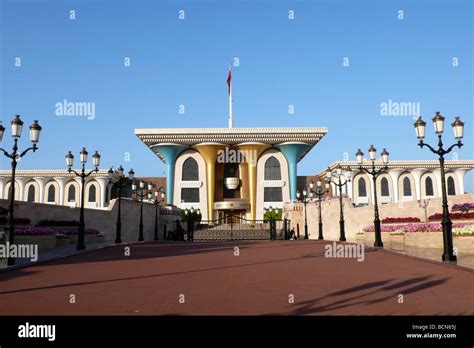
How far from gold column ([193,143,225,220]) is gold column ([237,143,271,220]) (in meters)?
3.89

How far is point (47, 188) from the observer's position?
222ft

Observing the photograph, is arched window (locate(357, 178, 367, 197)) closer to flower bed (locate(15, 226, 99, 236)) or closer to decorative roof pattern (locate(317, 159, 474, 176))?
decorative roof pattern (locate(317, 159, 474, 176))

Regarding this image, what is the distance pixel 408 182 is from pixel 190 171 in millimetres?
38913

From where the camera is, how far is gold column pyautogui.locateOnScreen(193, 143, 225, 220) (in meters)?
57.1

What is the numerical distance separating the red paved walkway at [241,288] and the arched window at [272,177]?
45348 mm

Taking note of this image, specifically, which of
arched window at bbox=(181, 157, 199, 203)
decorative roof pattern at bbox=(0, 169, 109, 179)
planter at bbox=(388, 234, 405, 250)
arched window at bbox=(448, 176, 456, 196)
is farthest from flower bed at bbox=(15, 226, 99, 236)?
arched window at bbox=(448, 176, 456, 196)

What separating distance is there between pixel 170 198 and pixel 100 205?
16.2 meters

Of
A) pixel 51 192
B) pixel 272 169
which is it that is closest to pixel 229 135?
pixel 272 169

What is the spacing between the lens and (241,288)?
25.3 ft

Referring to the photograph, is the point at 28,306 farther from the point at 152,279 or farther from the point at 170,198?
the point at 170,198

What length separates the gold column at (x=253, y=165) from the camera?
57.2 metres

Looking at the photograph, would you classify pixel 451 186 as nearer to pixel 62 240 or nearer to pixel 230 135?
pixel 230 135
